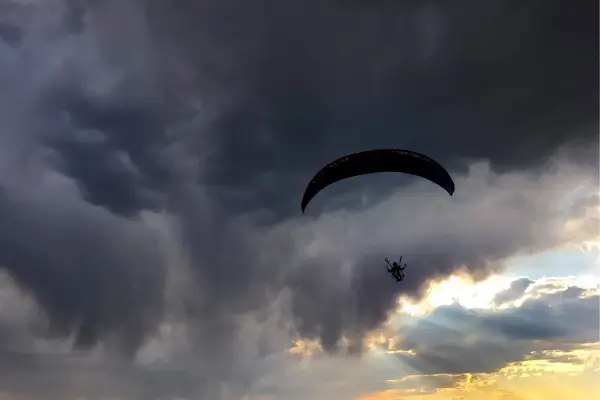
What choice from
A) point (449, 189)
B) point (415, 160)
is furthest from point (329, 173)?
point (449, 189)

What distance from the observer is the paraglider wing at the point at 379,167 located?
64.5 meters

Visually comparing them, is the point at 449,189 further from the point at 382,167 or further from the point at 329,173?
the point at 329,173

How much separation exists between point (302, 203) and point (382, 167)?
9969 millimetres

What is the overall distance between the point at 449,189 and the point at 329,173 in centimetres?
1411

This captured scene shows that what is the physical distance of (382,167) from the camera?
6725 centimetres

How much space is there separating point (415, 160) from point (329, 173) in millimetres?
9473

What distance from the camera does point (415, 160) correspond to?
64.7 meters

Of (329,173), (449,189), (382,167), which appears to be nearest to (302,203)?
(329,173)

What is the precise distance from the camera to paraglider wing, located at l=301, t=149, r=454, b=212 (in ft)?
212

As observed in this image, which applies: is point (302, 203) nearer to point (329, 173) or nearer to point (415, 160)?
point (329, 173)

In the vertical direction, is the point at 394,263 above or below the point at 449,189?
below

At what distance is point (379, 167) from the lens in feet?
220

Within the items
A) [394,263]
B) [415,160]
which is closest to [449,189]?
[415,160]

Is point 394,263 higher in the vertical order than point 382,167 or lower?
lower
